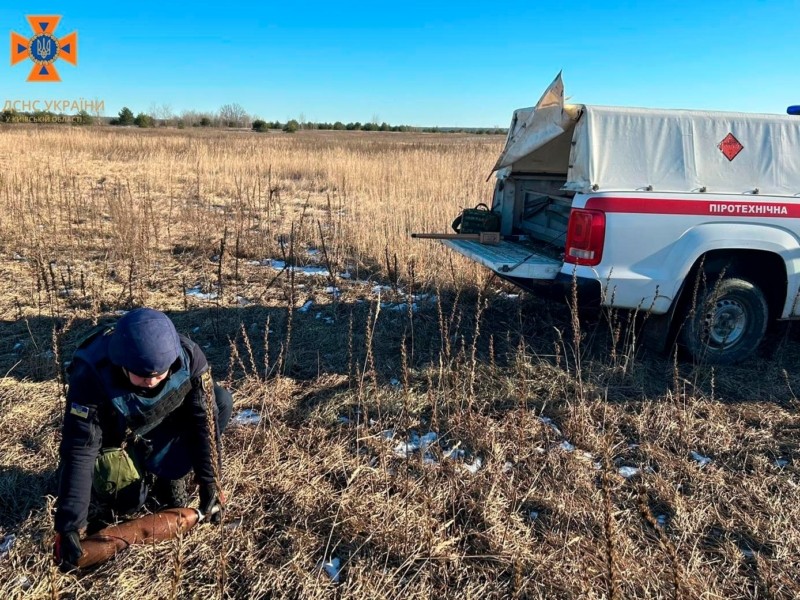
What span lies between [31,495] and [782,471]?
12.8ft

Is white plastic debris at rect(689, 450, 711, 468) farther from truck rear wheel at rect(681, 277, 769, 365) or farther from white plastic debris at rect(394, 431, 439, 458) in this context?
white plastic debris at rect(394, 431, 439, 458)

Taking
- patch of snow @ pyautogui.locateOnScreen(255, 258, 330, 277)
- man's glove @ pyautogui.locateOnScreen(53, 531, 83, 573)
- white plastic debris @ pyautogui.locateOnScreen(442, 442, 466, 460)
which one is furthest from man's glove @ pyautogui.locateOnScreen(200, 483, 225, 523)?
patch of snow @ pyautogui.locateOnScreen(255, 258, 330, 277)

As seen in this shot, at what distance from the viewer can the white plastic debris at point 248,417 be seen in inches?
138

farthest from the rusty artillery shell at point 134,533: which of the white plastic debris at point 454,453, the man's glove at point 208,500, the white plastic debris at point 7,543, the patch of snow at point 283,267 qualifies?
the patch of snow at point 283,267

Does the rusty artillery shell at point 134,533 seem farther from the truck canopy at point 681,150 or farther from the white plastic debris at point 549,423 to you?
the truck canopy at point 681,150

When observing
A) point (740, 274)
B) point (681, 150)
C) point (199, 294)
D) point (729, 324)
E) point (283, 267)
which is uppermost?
point (681, 150)

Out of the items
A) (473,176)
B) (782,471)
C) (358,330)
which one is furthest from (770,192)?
(473,176)

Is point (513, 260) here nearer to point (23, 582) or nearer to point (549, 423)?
point (549, 423)

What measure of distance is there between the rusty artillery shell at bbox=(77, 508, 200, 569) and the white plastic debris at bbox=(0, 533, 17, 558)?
0.36 metres

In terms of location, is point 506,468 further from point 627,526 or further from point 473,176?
point 473,176

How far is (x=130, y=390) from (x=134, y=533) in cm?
64

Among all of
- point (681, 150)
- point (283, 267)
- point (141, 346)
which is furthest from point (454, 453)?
point (283, 267)

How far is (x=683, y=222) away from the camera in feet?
12.8

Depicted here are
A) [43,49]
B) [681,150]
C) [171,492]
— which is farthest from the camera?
[43,49]
